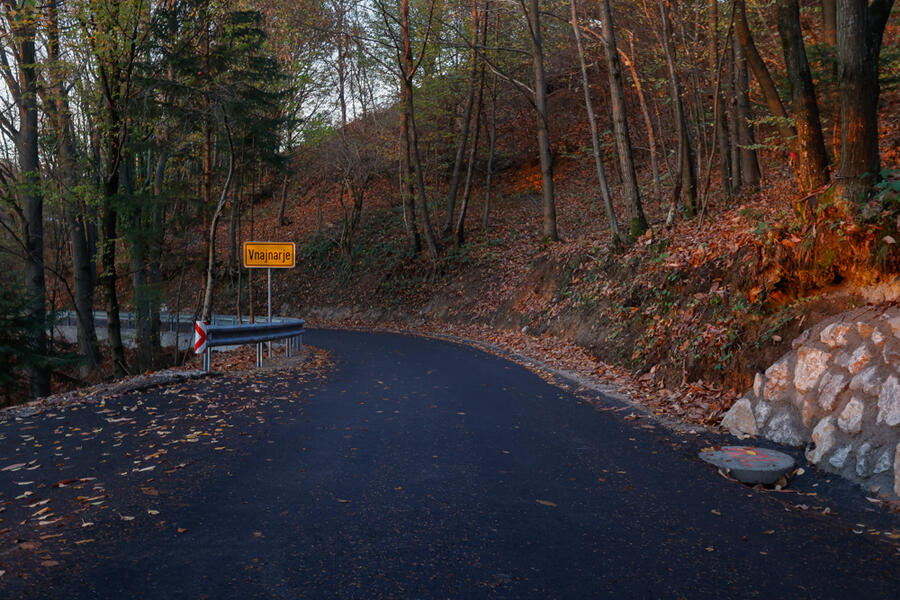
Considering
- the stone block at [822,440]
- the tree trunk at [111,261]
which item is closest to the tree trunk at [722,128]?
the stone block at [822,440]

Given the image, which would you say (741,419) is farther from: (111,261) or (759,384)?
(111,261)

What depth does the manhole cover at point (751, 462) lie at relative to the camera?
5430 mm

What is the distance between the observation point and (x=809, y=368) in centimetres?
664

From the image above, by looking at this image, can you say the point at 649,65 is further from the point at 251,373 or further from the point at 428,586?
the point at 428,586

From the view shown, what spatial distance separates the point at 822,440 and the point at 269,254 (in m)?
14.7

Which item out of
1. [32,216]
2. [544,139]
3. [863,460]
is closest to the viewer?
[863,460]

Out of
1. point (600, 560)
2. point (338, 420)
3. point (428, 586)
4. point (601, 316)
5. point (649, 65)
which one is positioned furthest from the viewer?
point (649, 65)

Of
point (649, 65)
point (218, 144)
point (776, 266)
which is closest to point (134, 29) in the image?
point (218, 144)

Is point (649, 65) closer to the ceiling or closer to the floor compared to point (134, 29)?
closer to the ceiling

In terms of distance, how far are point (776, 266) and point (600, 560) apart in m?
6.16

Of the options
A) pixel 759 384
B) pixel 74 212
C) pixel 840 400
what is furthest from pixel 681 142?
pixel 74 212

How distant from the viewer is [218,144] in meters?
21.9

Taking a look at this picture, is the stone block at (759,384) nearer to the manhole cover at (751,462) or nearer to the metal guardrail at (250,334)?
the manhole cover at (751,462)

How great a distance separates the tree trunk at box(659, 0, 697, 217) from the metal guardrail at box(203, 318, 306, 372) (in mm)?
10962
